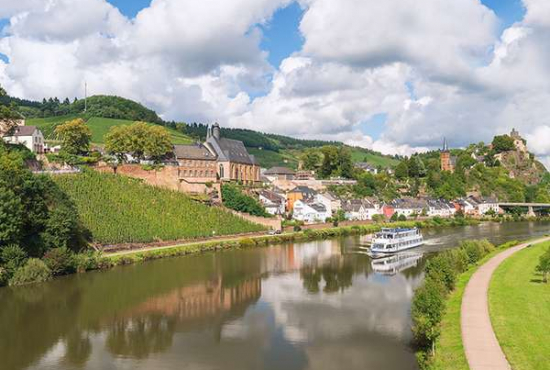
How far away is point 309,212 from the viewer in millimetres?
77938

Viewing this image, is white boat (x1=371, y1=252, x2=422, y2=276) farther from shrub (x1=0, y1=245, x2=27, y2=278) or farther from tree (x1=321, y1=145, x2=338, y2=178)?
tree (x1=321, y1=145, x2=338, y2=178)

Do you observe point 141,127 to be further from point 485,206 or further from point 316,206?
point 485,206

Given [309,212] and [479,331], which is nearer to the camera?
[479,331]

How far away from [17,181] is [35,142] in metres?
29.3

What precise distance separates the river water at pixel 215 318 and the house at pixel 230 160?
121ft

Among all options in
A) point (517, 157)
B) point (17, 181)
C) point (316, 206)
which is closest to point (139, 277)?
point (17, 181)

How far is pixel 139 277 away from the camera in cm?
3638

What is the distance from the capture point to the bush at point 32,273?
32.9 m

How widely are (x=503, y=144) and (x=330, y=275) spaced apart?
381 ft

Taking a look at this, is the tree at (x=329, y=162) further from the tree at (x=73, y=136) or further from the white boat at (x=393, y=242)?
the tree at (x=73, y=136)

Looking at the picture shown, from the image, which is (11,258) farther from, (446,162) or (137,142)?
(446,162)

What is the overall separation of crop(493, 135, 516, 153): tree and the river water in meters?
109

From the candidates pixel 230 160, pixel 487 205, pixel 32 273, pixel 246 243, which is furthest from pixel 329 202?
pixel 32 273

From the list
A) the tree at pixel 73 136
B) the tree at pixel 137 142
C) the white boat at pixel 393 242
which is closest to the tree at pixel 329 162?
the tree at pixel 137 142
